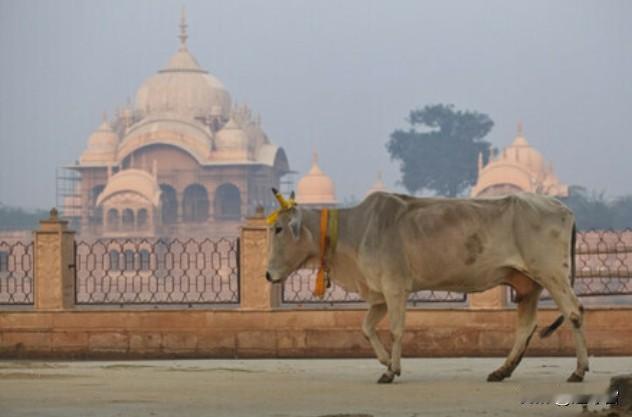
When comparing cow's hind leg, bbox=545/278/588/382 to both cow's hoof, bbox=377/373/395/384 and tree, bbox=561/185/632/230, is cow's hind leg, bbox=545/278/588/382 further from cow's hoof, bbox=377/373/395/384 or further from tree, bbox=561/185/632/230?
tree, bbox=561/185/632/230

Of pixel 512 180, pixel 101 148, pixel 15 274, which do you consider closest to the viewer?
pixel 15 274

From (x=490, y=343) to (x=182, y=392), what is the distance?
3739 mm

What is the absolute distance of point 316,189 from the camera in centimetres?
7850

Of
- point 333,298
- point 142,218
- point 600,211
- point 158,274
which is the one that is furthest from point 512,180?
point 333,298

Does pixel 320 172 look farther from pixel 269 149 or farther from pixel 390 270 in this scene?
pixel 390 270

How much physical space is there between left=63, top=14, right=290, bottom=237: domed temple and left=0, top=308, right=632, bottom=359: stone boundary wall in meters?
60.9

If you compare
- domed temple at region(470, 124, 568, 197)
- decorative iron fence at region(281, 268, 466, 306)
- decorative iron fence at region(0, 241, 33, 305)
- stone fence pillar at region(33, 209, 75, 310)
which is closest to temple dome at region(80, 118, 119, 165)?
domed temple at region(470, 124, 568, 197)

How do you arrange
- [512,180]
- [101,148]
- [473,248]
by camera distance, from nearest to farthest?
[473,248] → [512,180] → [101,148]

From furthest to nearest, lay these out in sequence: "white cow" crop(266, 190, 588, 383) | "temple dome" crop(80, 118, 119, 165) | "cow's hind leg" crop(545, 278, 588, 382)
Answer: "temple dome" crop(80, 118, 119, 165), "white cow" crop(266, 190, 588, 383), "cow's hind leg" crop(545, 278, 588, 382)

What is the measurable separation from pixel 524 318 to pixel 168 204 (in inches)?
2743

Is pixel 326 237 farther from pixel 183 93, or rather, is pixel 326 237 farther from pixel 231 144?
pixel 183 93

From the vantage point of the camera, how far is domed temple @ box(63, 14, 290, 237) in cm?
7512

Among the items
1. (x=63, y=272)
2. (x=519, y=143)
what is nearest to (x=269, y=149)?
(x=519, y=143)

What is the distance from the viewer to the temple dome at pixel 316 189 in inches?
3063
